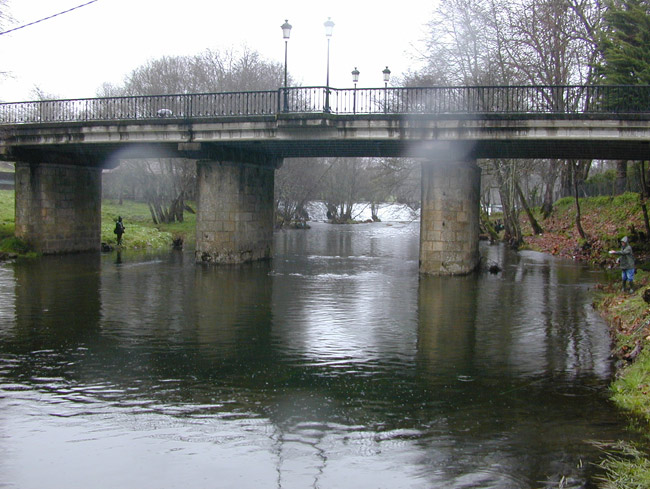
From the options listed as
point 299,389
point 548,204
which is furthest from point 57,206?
point 548,204

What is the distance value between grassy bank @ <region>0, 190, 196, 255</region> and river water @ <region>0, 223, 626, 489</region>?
12369 millimetres

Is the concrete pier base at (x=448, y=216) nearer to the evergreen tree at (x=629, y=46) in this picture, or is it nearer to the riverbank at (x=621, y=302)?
the riverbank at (x=621, y=302)

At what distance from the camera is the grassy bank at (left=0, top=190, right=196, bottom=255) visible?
3272 cm

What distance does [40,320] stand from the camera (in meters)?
15.8

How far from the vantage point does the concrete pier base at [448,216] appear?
1045 inches

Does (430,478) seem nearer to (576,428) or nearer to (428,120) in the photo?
(576,428)

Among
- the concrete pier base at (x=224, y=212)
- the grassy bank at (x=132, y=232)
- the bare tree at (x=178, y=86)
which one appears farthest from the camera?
the bare tree at (x=178, y=86)

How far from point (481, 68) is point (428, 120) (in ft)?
58.1

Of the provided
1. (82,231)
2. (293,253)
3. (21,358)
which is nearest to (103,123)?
(82,231)

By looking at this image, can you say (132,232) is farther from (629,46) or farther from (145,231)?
(629,46)

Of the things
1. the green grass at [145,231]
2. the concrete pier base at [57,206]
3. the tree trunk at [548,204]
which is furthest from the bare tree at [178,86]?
the tree trunk at [548,204]

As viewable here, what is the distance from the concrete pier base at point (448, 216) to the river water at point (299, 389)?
222 inches

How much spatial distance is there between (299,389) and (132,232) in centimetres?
3504

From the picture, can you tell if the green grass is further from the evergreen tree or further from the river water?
the evergreen tree
